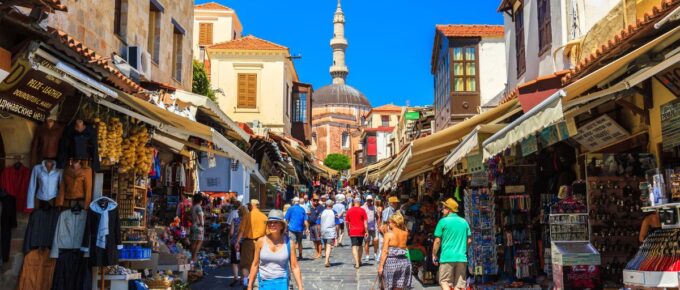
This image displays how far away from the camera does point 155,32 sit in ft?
49.2

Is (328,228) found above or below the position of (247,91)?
below

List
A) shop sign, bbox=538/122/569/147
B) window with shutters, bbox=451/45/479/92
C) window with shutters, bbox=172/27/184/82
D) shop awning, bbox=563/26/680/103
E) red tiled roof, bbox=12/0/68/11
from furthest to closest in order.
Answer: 1. window with shutters, bbox=451/45/479/92
2. window with shutters, bbox=172/27/184/82
3. shop sign, bbox=538/122/569/147
4. red tiled roof, bbox=12/0/68/11
5. shop awning, bbox=563/26/680/103

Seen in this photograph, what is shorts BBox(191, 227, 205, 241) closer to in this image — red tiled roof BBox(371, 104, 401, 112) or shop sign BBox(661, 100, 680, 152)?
shop sign BBox(661, 100, 680, 152)

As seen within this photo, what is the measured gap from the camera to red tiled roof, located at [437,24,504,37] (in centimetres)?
2102

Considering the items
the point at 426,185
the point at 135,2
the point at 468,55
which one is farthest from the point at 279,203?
the point at 135,2

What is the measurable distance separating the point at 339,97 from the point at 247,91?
7000 centimetres

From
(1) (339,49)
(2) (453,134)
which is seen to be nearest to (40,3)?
(2) (453,134)

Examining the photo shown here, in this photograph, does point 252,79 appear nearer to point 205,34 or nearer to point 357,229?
point 205,34

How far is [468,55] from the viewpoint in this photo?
21.0m

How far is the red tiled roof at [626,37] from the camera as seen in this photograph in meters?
5.68

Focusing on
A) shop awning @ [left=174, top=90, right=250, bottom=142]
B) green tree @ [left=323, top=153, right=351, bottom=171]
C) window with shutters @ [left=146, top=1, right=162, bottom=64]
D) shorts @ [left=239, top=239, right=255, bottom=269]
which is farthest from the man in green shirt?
green tree @ [left=323, top=153, right=351, bottom=171]

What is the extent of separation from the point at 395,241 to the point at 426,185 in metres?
7.07

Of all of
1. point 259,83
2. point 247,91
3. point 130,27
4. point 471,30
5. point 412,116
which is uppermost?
point 259,83

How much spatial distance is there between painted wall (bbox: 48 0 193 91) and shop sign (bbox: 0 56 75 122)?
2.88 metres
